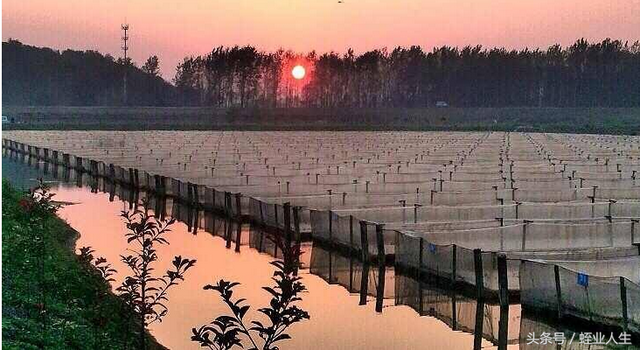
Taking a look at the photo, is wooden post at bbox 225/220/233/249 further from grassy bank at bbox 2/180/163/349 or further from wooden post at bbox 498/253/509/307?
wooden post at bbox 498/253/509/307

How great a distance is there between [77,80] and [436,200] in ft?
261

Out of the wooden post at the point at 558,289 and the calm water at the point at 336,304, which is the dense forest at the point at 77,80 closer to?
the calm water at the point at 336,304

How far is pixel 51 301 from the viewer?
811 centimetres

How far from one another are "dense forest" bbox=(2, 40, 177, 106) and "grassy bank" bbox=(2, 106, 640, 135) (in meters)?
15.1

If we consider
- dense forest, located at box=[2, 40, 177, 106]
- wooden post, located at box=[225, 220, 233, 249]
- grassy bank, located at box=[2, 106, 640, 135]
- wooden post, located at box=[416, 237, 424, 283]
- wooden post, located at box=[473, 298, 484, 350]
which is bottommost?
wooden post, located at box=[473, 298, 484, 350]

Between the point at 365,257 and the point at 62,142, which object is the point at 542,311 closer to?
A: the point at 365,257

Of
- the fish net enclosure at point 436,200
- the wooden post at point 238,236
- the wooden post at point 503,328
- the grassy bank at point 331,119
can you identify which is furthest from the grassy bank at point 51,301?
the grassy bank at point 331,119

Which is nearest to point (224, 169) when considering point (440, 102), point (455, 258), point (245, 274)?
point (245, 274)

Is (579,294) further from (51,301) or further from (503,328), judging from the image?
(51,301)

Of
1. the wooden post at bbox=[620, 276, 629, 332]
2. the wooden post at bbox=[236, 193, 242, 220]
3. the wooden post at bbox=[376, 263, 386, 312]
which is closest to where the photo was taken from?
the wooden post at bbox=[620, 276, 629, 332]

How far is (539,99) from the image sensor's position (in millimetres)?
89625

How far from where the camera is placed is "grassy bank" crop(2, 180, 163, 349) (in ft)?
21.7

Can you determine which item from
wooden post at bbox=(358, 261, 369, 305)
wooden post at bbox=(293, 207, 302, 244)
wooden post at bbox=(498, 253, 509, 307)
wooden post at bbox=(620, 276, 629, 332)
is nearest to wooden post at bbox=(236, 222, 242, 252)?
wooden post at bbox=(293, 207, 302, 244)

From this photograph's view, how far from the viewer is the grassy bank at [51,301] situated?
21.7 feet
